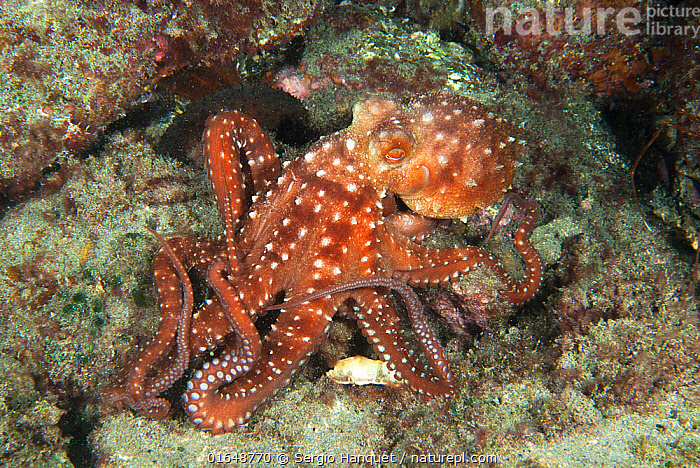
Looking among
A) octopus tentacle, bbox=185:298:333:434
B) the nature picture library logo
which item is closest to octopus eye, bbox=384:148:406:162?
octopus tentacle, bbox=185:298:333:434

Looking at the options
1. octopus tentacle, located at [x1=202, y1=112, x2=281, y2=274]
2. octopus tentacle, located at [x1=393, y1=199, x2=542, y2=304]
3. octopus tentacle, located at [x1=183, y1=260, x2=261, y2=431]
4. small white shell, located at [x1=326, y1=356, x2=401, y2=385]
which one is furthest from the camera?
small white shell, located at [x1=326, y1=356, x2=401, y2=385]

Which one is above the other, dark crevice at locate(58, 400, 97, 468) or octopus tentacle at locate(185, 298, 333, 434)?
octopus tentacle at locate(185, 298, 333, 434)

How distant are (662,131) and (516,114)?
Result: 1.46 m

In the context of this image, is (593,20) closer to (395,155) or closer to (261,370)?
(395,155)

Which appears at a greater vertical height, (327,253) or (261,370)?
(327,253)

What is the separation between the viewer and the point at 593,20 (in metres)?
4.03

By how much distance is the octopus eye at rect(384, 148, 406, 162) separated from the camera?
110 inches

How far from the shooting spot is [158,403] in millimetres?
2885

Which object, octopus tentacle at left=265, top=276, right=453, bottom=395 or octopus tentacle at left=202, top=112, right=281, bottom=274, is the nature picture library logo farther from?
octopus tentacle at left=265, top=276, right=453, bottom=395

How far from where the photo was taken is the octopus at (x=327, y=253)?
107 inches

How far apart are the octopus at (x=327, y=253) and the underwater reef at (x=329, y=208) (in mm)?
309

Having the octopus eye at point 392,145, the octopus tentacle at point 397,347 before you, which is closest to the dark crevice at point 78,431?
the octopus tentacle at point 397,347

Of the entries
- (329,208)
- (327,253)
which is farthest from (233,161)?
(327,253)

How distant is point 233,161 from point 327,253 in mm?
1181
